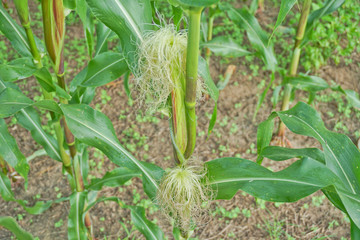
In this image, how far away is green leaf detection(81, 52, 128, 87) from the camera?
1.76 metres

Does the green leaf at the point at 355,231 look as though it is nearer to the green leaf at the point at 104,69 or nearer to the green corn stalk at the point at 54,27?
the green leaf at the point at 104,69

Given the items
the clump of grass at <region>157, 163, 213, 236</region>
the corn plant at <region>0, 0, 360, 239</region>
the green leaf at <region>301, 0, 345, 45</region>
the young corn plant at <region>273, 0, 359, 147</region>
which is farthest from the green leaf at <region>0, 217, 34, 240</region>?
the green leaf at <region>301, 0, 345, 45</region>

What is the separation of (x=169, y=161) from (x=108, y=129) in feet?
4.13

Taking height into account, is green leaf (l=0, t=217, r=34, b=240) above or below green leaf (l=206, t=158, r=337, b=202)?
below

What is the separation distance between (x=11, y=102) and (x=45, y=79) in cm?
17

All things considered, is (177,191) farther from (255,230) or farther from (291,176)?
(255,230)

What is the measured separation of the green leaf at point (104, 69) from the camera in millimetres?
1761

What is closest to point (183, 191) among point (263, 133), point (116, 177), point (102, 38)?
point (263, 133)

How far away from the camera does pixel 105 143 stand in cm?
154

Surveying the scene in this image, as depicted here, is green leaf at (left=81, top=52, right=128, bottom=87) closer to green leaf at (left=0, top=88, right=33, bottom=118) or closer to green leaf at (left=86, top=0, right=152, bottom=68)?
green leaf at (left=0, top=88, right=33, bottom=118)

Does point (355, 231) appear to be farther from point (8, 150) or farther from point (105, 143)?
point (8, 150)

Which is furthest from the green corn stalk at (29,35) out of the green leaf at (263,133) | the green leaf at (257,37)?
the green leaf at (257,37)

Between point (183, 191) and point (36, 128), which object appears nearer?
point (183, 191)

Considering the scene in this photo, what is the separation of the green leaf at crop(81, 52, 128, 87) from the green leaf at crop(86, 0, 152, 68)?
420 mm
